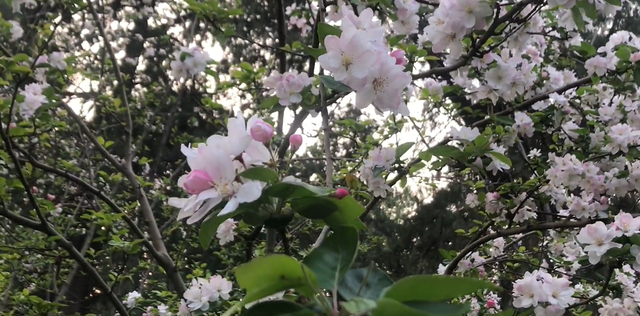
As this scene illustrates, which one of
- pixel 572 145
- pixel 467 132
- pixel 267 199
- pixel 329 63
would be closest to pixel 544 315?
pixel 467 132

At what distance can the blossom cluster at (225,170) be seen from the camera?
56 centimetres

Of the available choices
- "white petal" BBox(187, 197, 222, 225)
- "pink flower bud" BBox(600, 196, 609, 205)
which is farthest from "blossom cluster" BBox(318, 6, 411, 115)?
"pink flower bud" BBox(600, 196, 609, 205)

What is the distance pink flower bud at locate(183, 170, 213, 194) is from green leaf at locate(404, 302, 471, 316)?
27cm

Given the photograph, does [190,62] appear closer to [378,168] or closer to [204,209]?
[378,168]

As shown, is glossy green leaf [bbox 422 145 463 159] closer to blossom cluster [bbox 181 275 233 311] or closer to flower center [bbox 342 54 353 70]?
flower center [bbox 342 54 353 70]

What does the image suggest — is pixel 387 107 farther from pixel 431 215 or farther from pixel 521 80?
pixel 431 215

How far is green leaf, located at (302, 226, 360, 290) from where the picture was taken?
0.49 metres

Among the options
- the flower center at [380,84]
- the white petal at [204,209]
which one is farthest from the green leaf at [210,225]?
the flower center at [380,84]

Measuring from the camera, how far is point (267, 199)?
1.89 ft

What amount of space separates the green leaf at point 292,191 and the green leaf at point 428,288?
0.48 ft

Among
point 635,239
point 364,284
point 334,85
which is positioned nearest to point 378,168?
point 334,85

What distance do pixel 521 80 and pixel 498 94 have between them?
0.09 metres

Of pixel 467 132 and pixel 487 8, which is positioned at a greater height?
pixel 487 8

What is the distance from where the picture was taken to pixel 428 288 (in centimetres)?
43
